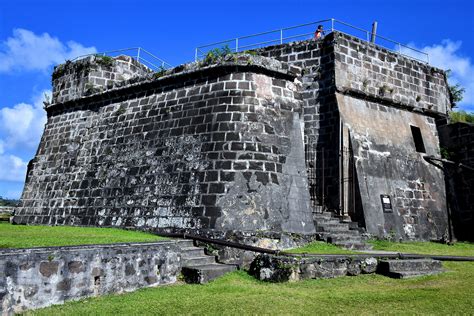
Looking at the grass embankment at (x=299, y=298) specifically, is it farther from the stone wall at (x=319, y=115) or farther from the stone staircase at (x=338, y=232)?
the stone wall at (x=319, y=115)

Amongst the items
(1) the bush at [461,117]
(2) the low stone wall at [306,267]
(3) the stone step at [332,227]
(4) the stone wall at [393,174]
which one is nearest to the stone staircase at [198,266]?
(2) the low stone wall at [306,267]

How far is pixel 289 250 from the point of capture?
9.28m

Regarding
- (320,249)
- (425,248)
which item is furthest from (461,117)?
(320,249)

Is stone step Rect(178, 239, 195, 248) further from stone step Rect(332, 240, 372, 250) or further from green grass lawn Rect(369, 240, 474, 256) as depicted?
green grass lawn Rect(369, 240, 474, 256)

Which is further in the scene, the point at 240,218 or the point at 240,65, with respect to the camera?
the point at 240,65

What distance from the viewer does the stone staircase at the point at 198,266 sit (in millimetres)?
7516

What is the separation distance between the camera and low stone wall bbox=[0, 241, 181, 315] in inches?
211

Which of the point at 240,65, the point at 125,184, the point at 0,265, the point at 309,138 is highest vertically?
the point at 240,65

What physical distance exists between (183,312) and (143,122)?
818cm

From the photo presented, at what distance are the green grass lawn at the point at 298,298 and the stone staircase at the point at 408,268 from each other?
27 centimetres

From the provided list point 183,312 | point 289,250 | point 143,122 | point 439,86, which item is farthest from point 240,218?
point 439,86

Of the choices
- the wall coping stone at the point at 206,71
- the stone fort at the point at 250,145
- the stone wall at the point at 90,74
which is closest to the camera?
the stone fort at the point at 250,145

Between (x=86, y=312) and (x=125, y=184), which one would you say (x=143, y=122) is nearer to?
(x=125, y=184)

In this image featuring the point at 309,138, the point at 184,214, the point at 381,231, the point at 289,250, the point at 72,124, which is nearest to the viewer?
the point at 289,250
